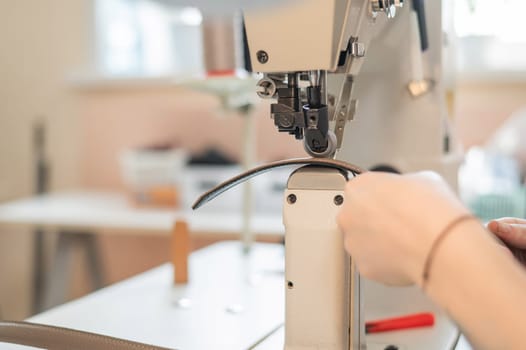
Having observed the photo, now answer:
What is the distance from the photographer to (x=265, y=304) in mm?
1014

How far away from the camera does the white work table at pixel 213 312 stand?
88 cm

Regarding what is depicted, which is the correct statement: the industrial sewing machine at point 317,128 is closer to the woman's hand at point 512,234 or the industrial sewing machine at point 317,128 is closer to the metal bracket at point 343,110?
the metal bracket at point 343,110

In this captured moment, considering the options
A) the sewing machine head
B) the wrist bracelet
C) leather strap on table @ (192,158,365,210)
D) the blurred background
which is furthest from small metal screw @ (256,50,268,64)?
the blurred background

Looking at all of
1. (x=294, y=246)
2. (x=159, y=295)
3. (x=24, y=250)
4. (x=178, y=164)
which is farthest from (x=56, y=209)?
(x=294, y=246)

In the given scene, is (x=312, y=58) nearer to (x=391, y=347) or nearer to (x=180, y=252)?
(x=391, y=347)

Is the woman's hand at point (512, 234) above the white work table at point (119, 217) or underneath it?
above

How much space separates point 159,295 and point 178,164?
130cm

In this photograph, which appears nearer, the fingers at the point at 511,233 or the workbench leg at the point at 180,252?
the fingers at the point at 511,233

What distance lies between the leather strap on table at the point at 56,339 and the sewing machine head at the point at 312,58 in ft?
0.92

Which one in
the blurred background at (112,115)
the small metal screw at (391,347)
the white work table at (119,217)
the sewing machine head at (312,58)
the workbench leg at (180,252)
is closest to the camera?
the sewing machine head at (312,58)

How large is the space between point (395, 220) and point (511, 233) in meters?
0.27

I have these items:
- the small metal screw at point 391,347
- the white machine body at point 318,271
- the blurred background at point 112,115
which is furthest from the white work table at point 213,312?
the blurred background at point 112,115

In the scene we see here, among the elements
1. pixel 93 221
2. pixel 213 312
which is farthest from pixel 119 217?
pixel 213 312

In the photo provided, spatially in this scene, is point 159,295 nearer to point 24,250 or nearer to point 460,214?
point 460,214
